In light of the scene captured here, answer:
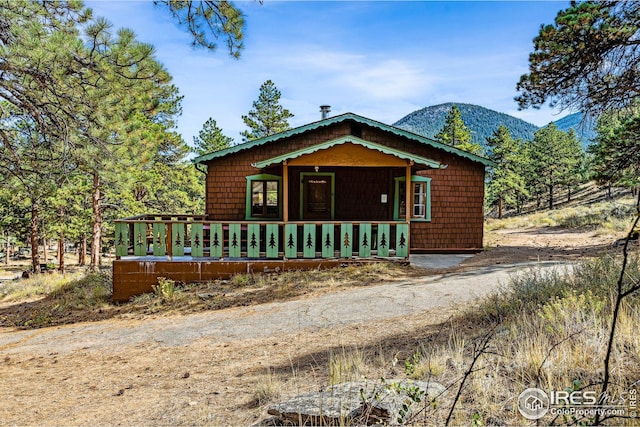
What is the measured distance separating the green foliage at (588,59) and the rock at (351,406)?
A: 9.42 m

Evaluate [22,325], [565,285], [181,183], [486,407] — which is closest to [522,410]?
[486,407]

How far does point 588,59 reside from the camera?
945cm

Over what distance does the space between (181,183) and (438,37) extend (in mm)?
20300

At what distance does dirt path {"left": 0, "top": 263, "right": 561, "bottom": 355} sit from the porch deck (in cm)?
181

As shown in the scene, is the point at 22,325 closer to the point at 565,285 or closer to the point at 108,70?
the point at 108,70

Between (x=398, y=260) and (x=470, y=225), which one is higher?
(x=470, y=225)

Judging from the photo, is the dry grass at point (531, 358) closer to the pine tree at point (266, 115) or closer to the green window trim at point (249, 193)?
the green window trim at point (249, 193)

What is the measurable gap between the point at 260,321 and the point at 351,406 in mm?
3797

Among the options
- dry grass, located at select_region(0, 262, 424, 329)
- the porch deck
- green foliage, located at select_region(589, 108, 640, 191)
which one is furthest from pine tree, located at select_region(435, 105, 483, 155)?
dry grass, located at select_region(0, 262, 424, 329)

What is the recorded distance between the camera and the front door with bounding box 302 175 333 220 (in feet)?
43.2

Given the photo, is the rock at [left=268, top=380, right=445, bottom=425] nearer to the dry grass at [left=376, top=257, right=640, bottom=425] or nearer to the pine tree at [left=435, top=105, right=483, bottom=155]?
the dry grass at [left=376, top=257, right=640, bottom=425]

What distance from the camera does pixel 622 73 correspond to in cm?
954

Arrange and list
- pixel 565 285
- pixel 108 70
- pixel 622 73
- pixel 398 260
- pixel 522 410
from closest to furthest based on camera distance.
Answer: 1. pixel 522 410
2. pixel 565 285
3. pixel 108 70
4. pixel 622 73
5. pixel 398 260

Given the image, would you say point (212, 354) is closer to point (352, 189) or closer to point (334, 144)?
point (334, 144)
